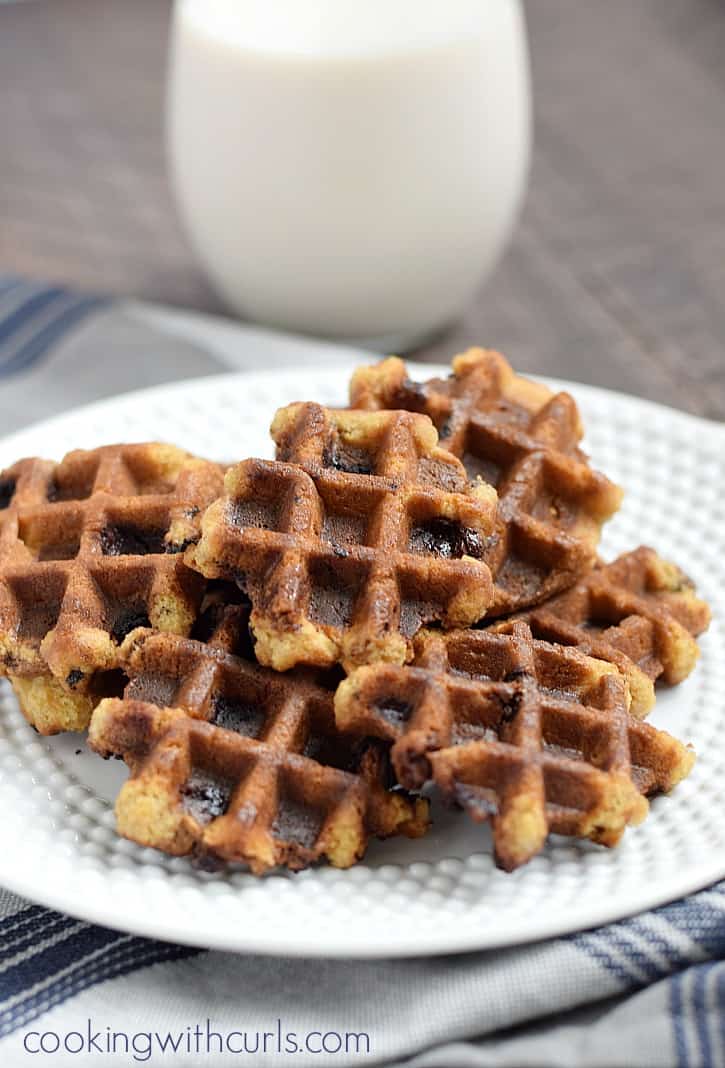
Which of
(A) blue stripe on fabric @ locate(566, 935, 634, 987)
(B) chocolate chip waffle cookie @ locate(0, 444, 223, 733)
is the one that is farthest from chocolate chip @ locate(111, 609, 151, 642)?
(A) blue stripe on fabric @ locate(566, 935, 634, 987)

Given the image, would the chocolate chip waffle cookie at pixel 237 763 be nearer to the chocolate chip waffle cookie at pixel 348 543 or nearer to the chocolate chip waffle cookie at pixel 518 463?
the chocolate chip waffle cookie at pixel 348 543

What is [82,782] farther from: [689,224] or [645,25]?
[645,25]

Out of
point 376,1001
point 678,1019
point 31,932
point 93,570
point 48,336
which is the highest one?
point 93,570

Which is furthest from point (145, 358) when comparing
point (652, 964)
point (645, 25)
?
point (645, 25)

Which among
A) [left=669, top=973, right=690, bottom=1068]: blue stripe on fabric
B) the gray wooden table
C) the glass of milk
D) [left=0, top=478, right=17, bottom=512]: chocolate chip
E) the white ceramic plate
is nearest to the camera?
[left=669, top=973, right=690, bottom=1068]: blue stripe on fabric

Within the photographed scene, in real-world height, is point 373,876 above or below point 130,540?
below

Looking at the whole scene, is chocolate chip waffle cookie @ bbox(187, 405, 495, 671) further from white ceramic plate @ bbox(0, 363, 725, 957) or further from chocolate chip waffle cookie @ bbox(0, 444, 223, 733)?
white ceramic plate @ bbox(0, 363, 725, 957)

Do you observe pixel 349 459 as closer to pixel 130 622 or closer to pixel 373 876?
pixel 130 622

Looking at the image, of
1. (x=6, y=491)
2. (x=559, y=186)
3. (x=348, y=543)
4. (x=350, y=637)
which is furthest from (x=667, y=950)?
(x=559, y=186)
